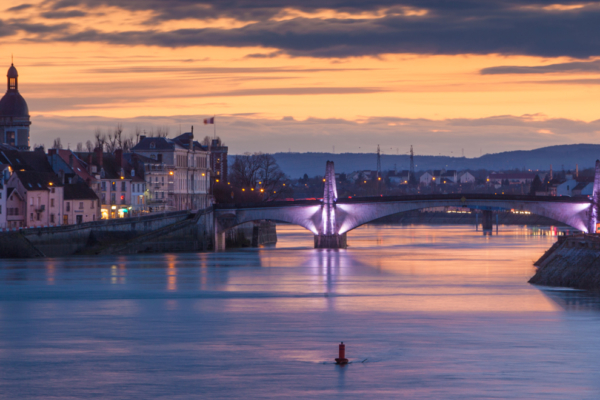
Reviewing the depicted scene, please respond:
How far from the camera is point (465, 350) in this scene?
134 ft

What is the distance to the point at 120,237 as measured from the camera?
347 feet

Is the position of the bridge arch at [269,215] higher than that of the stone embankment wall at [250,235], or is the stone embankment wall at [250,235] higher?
the bridge arch at [269,215]

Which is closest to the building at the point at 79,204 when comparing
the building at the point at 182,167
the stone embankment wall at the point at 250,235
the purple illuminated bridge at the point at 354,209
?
the purple illuminated bridge at the point at 354,209

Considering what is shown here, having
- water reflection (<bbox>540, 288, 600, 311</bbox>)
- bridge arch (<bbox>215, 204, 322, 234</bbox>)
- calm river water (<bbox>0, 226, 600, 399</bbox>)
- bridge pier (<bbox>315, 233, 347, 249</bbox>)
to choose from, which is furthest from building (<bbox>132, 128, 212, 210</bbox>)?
water reflection (<bbox>540, 288, 600, 311</bbox>)

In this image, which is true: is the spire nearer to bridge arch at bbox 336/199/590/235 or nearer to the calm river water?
bridge arch at bbox 336/199/590/235

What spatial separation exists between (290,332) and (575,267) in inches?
1032

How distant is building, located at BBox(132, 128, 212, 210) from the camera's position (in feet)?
497

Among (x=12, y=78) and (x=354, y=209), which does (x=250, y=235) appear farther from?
(x=12, y=78)

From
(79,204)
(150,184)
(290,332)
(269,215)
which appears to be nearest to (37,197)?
(79,204)

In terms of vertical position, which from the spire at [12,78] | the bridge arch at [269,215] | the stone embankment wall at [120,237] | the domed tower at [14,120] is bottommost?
the stone embankment wall at [120,237]

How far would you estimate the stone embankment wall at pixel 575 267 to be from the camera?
63.4 metres

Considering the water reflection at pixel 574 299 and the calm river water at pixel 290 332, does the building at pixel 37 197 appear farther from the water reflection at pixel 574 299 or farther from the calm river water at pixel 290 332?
the water reflection at pixel 574 299

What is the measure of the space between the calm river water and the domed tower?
3187 inches

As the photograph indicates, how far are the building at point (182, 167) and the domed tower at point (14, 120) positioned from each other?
2058 cm
